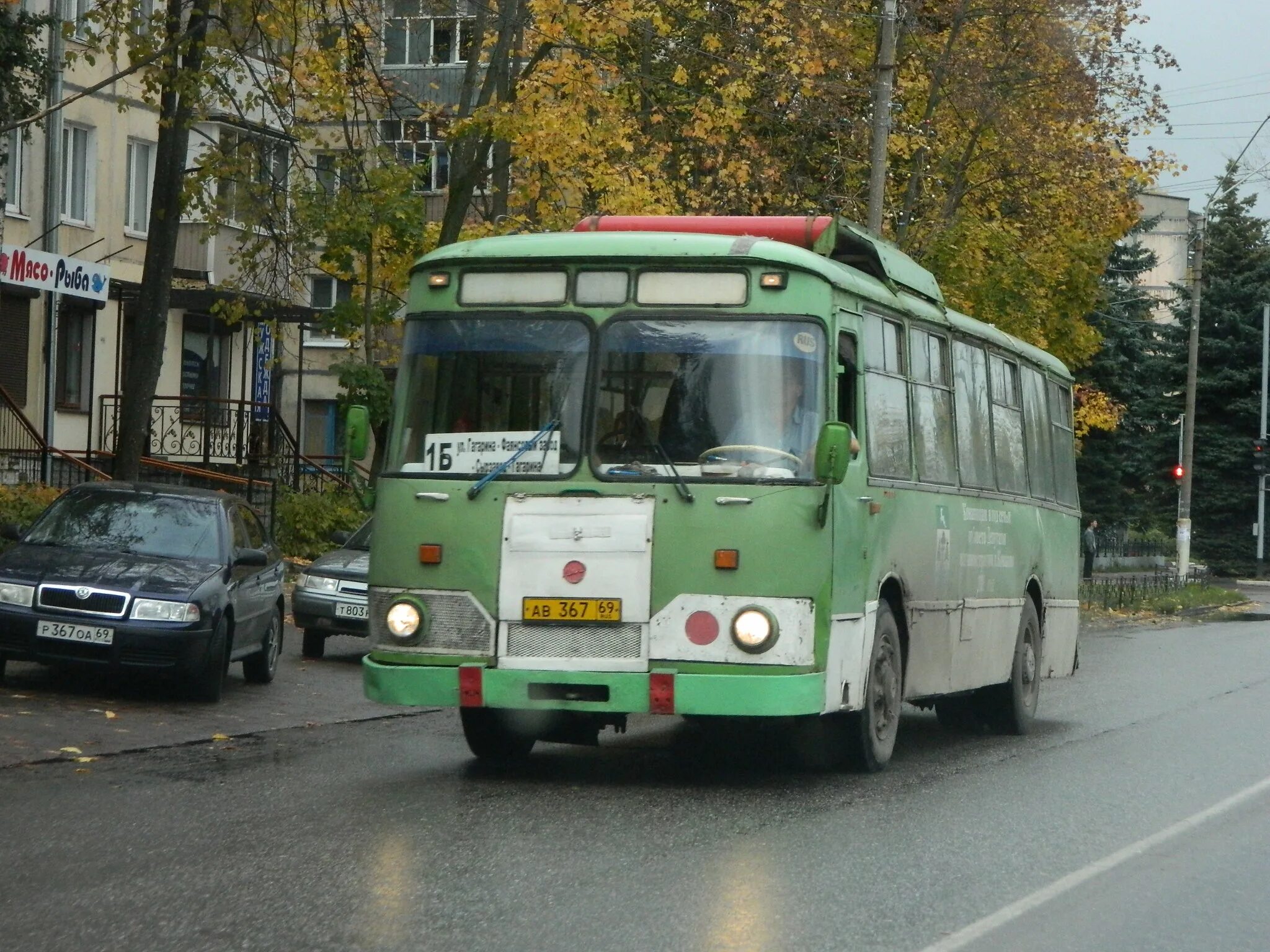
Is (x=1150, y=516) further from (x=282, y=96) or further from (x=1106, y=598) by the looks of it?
(x=282, y=96)

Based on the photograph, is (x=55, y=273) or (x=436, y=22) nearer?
(x=55, y=273)

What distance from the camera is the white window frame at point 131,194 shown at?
3981 cm

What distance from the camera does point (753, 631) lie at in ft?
35.7

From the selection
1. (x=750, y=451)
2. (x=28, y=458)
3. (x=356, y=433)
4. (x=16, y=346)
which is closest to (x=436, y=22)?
(x=16, y=346)

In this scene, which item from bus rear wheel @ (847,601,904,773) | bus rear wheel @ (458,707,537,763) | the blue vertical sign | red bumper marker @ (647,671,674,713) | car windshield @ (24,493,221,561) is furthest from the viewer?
the blue vertical sign

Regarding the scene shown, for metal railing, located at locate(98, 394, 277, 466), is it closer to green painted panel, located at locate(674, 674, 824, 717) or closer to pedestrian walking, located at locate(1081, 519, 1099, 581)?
pedestrian walking, located at locate(1081, 519, 1099, 581)

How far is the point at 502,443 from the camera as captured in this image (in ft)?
37.0

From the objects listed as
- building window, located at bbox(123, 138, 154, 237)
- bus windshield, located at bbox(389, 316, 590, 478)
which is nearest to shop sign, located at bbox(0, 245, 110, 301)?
building window, located at bbox(123, 138, 154, 237)

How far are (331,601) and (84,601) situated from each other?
515 cm

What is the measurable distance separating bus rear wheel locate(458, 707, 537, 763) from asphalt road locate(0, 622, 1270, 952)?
0.59 feet

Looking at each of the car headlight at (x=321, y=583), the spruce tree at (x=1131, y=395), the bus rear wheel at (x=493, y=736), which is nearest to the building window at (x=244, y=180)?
the car headlight at (x=321, y=583)

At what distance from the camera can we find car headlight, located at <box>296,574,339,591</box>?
20375 millimetres

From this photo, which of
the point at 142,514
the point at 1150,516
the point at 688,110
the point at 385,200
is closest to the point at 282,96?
the point at 385,200

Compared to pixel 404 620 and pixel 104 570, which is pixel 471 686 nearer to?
pixel 404 620
